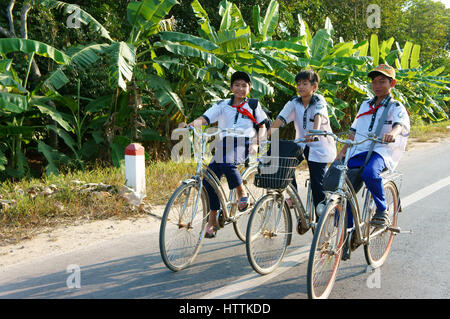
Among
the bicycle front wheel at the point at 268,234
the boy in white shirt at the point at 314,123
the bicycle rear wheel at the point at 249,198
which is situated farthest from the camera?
the bicycle rear wheel at the point at 249,198

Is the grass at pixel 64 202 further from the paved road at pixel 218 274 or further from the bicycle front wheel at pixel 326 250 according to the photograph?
the bicycle front wheel at pixel 326 250

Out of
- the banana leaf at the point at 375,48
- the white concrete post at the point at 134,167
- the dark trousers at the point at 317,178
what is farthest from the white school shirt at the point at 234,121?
the banana leaf at the point at 375,48

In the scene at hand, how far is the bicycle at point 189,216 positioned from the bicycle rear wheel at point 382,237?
1312mm

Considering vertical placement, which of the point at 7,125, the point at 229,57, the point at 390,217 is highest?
the point at 229,57

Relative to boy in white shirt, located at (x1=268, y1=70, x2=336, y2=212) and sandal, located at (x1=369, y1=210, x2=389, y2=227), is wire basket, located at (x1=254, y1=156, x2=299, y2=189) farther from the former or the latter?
sandal, located at (x1=369, y1=210, x2=389, y2=227)

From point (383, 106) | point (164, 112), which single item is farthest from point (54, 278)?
point (164, 112)

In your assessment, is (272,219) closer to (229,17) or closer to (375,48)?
(229,17)

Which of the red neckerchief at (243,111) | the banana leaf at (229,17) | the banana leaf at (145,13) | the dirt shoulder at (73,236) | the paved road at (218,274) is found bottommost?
the paved road at (218,274)

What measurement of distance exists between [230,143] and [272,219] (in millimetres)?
890

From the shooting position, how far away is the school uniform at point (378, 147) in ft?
12.5

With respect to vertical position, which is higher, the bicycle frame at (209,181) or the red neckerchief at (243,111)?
the red neckerchief at (243,111)
